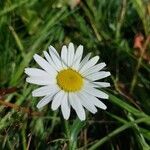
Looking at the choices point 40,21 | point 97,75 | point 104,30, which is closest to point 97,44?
point 104,30

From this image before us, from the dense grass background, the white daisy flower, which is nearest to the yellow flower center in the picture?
the white daisy flower

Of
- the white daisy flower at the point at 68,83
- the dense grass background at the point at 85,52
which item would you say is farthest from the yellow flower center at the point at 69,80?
the dense grass background at the point at 85,52

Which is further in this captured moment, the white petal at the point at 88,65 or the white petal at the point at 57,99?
the white petal at the point at 88,65

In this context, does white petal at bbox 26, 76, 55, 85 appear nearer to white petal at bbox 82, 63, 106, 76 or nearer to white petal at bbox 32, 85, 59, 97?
white petal at bbox 32, 85, 59, 97

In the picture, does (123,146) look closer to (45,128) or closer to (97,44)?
(45,128)

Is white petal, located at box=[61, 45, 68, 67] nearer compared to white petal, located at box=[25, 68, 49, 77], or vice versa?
white petal, located at box=[25, 68, 49, 77]

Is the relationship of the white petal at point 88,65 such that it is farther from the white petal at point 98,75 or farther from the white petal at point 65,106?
the white petal at point 65,106

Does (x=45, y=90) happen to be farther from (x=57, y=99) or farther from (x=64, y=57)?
(x=64, y=57)

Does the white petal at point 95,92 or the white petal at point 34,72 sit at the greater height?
the white petal at point 34,72
